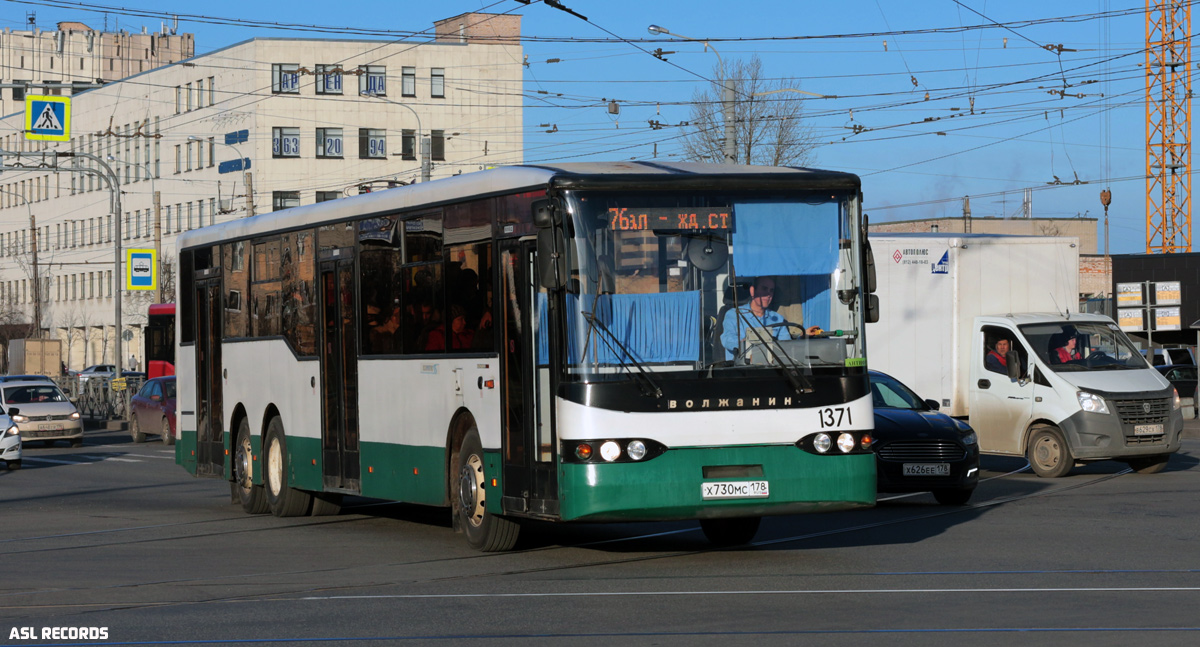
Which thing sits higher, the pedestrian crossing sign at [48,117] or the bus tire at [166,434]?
the pedestrian crossing sign at [48,117]

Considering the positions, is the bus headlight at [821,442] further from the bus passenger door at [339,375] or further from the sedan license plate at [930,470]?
the sedan license plate at [930,470]

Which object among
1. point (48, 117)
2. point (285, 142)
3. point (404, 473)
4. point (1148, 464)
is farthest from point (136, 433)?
point (285, 142)

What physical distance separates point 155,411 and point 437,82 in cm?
5288

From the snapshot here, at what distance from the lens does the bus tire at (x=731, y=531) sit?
46.7ft

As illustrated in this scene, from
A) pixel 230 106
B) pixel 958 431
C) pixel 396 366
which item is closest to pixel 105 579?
pixel 396 366

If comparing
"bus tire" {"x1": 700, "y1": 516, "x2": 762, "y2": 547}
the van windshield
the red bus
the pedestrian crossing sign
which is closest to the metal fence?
the red bus

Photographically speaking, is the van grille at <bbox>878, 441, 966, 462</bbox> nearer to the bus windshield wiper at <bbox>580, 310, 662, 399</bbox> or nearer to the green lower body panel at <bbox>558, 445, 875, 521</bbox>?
the green lower body panel at <bbox>558, 445, 875, 521</bbox>

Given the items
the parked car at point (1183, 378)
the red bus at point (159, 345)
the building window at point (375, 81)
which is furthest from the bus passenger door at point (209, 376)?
the building window at point (375, 81)

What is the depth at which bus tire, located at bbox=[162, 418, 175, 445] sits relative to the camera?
37.8 metres

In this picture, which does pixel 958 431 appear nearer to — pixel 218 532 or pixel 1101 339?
pixel 1101 339

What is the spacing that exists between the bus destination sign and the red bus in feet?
124

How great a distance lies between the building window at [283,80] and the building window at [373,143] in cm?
441

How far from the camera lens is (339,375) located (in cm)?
1627

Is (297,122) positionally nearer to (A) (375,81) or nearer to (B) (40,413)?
(A) (375,81)
